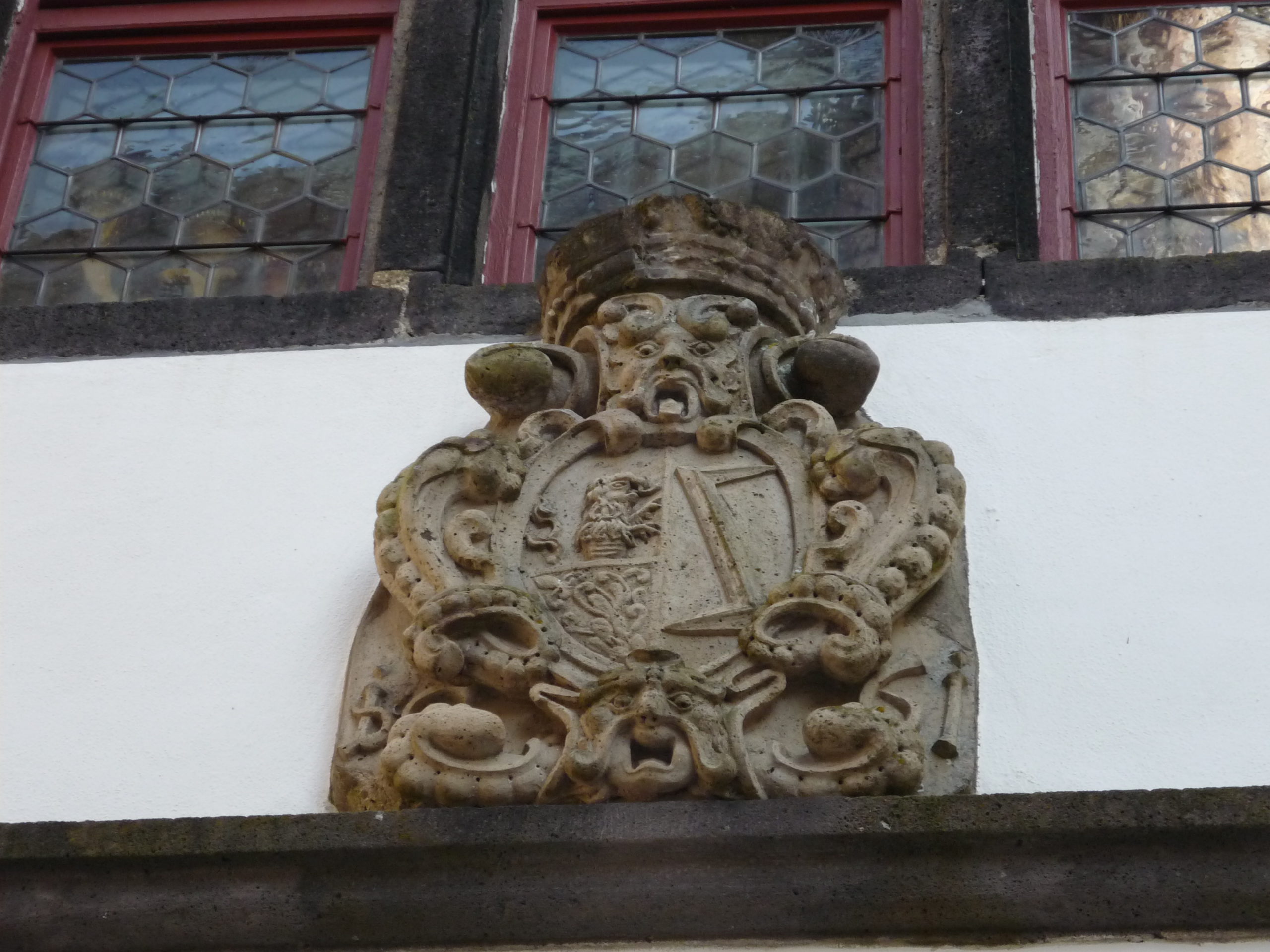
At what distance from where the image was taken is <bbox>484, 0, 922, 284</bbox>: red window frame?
15.5ft

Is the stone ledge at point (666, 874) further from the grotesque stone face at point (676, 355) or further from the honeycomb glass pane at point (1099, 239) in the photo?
the honeycomb glass pane at point (1099, 239)

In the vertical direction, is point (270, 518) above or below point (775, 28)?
below

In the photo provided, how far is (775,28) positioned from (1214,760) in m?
2.24

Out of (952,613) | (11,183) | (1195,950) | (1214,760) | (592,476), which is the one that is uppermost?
(11,183)

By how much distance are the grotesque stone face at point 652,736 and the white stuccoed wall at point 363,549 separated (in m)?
0.46

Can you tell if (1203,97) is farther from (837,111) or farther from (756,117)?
(756,117)

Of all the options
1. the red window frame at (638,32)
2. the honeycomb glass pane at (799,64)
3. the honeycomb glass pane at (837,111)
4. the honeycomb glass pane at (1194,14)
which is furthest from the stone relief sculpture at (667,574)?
the honeycomb glass pane at (1194,14)

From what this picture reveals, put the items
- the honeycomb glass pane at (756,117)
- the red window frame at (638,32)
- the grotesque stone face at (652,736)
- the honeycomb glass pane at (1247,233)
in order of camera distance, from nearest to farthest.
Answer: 1. the grotesque stone face at (652,736)
2. the honeycomb glass pane at (1247,233)
3. the red window frame at (638,32)
4. the honeycomb glass pane at (756,117)

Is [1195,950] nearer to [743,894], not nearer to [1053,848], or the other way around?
[1053,848]

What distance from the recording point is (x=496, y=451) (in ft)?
12.3

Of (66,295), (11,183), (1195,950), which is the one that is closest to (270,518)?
(66,295)

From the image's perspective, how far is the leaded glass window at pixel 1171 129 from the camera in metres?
4.61

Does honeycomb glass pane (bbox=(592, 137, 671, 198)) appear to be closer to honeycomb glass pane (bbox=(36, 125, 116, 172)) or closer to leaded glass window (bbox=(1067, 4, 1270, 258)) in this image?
leaded glass window (bbox=(1067, 4, 1270, 258))

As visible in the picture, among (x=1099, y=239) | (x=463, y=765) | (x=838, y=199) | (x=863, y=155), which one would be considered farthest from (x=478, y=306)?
(x=463, y=765)
